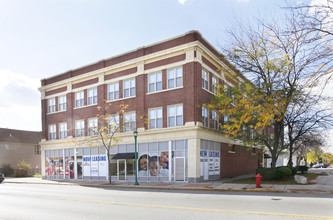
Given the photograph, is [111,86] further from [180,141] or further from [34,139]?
[34,139]

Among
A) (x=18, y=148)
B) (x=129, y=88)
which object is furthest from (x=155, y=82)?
(x=18, y=148)

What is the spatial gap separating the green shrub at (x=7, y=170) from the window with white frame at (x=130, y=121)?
90.5 ft

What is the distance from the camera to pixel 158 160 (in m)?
23.9

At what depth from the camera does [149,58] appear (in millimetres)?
25094

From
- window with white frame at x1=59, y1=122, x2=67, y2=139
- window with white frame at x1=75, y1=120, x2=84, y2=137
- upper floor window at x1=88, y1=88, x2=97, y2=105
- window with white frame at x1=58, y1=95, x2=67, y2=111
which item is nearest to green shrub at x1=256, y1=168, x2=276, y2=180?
upper floor window at x1=88, y1=88, x2=97, y2=105

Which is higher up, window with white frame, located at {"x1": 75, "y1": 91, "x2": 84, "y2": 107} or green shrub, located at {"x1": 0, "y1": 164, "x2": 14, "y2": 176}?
window with white frame, located at {"x1": 75, "y1": 91, "x2": 84, "y2": 107}

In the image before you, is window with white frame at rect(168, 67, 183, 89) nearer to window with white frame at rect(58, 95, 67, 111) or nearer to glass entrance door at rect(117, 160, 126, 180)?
glass entrance door at rect(117, 160, 126, 180)

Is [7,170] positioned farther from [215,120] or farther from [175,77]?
[215,120]

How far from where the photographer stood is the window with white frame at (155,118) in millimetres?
24375

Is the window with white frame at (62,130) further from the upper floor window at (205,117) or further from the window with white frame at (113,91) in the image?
the upper floor window at (205,117)

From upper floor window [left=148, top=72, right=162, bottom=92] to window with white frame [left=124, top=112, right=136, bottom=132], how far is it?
10.1ft

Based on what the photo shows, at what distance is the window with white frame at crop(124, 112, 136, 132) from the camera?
25812 mm

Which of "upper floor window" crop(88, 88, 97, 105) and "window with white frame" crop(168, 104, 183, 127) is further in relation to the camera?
"upper floor window" crop(88, 88, 97, 105)

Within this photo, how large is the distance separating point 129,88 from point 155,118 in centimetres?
429
